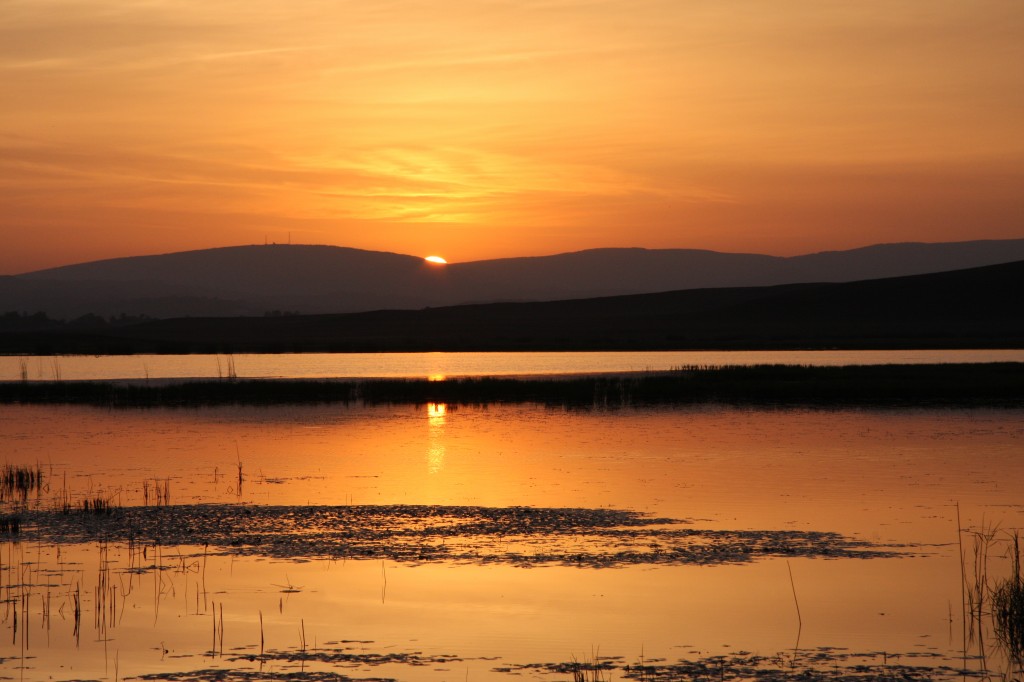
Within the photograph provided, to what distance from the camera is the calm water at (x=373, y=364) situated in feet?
255

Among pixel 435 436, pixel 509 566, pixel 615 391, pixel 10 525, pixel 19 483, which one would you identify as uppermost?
pixel 615 391

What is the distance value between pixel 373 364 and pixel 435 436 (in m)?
58.5

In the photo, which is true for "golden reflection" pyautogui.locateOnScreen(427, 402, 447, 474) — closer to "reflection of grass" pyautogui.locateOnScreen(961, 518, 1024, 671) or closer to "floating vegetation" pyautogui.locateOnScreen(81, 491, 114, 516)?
"floating vegetation" pyautogui.locateOnScreen(81, 491, 114, 516)

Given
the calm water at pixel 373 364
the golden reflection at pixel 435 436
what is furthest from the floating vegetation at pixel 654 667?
the calm water at pixel 373 364

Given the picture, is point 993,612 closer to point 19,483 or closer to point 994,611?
point 994,611

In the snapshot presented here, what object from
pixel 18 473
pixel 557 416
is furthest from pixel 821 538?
pixel 557 416

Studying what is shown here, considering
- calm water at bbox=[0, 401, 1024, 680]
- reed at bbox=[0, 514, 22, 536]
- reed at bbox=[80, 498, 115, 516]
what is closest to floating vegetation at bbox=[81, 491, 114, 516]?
reed at bbox=[80, 498, 115, 516]

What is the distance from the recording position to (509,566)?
1805 centimetres

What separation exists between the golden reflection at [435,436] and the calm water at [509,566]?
7.8 inches

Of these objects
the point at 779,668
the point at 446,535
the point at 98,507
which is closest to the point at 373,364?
the point at 98,507

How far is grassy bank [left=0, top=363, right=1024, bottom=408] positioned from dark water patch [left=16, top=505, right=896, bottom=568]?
27.1 m

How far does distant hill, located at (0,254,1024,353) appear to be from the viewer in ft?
425

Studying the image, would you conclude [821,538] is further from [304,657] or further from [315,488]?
[315,488]

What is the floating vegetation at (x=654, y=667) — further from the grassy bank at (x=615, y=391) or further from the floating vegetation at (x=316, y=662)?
the grassy bank at (x=615, y=391)
